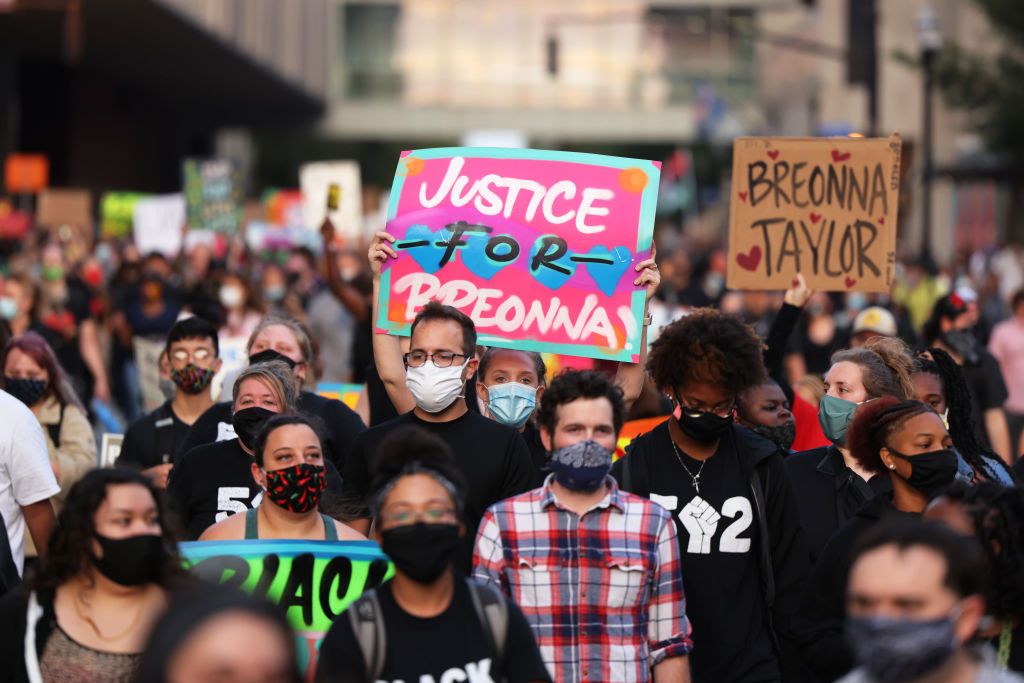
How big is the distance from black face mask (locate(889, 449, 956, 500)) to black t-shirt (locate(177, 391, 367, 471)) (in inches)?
105

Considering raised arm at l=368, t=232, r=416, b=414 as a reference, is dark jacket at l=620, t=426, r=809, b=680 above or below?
below

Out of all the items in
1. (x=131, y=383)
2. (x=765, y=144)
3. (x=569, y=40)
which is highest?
(x=569, y=40)

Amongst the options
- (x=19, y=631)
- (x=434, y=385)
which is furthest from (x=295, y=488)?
(x=19, y=631)

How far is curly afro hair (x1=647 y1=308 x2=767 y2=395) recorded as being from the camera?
19.0ft

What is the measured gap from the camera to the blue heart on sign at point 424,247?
7441 millimetres

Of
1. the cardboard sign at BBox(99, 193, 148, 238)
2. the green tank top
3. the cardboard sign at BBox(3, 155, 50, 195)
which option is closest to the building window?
the cardboard sign at BBox(99, 193, 148, 238)

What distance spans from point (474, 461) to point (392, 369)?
1.08 meters

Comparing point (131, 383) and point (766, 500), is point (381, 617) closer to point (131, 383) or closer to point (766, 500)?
point (766, 500)

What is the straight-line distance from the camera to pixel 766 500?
18.6ft

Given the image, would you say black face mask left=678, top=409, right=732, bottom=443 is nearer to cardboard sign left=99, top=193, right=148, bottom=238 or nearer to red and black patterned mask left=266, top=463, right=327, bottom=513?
red and black patterned mask left=266, top=463, right=327, bottom=513

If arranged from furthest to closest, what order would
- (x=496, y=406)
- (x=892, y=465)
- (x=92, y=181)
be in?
(x=92, y=181)
(x=496, y=406)
(x=892, y=465)

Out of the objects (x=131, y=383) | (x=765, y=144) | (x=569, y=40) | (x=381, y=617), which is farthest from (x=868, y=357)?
(x=569, y=40)

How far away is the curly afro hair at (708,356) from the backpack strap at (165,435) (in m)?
2.95

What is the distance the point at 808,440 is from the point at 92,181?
4028cm
